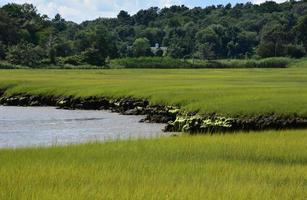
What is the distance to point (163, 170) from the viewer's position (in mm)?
19984

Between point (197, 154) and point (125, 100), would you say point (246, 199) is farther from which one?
point (125, 100)

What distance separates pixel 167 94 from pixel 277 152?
28.6m

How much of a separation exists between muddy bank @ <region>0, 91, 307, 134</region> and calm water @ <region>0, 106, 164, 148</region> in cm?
138

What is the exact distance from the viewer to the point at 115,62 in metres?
157

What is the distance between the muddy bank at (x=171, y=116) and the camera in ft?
117

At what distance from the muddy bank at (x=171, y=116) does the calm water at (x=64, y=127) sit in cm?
138

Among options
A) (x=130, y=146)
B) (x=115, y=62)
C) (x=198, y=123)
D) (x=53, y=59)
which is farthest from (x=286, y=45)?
(x=130, y=146)

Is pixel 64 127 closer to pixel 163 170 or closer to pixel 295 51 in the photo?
pixel 163 170

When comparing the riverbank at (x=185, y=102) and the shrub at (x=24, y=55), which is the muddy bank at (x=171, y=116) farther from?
the shrub at (x=24, y=55)

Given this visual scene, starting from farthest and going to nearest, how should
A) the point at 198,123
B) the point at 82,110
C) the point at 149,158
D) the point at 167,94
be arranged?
1. the point at 82,110
2. the point at 167,94
3. the point at 198,123
4. the point at 149,158

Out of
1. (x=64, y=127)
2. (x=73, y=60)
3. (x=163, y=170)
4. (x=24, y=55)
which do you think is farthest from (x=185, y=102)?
(x=73, y=60)

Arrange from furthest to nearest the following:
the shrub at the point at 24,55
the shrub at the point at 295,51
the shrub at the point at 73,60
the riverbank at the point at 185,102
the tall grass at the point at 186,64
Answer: the shrub at the point at 295,51
the tall grass at the point at 186,64
the shrub at the point at 73,60
the shrub at the point at 24,55
the riverbank at the point at 185,102

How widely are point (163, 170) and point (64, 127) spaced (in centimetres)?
2393

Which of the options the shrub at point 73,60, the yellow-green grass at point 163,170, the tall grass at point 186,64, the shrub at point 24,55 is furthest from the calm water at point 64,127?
the tall grass at point 186,64
